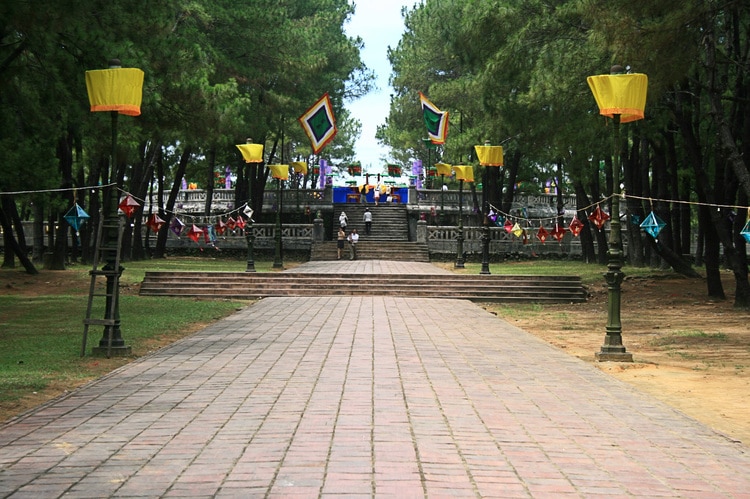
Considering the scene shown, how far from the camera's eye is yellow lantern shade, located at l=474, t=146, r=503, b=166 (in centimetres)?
3216

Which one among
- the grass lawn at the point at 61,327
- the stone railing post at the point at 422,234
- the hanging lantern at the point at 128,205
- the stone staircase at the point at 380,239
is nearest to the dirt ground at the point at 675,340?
the grass lawn at the point at 61,327

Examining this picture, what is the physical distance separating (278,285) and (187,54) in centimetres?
866

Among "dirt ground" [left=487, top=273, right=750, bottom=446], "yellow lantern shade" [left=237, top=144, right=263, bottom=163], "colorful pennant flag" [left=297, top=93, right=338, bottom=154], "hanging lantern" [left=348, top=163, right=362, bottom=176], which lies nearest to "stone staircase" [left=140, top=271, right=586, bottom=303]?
"dirt ground" [left=487, top=273, right=750, bottom=446]

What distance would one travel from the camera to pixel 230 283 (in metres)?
27.8

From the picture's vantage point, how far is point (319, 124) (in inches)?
1405

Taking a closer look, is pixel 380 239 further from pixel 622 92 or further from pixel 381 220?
pixel 622 92

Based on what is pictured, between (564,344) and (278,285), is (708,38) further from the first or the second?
(278,285)

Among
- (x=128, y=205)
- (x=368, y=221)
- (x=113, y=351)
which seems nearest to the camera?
(x=113, y=351)

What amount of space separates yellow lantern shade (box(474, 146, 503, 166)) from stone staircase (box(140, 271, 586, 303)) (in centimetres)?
505

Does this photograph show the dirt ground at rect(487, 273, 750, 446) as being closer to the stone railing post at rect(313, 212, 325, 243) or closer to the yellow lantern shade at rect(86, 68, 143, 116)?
the yellow lantern shade at rect(86, 68, 143, 116)

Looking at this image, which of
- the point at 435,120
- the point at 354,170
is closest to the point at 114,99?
the point at 435,120

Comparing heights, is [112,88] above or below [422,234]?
above

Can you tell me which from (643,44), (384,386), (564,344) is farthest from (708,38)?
(384,386)

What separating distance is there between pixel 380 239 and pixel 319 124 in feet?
49.1
